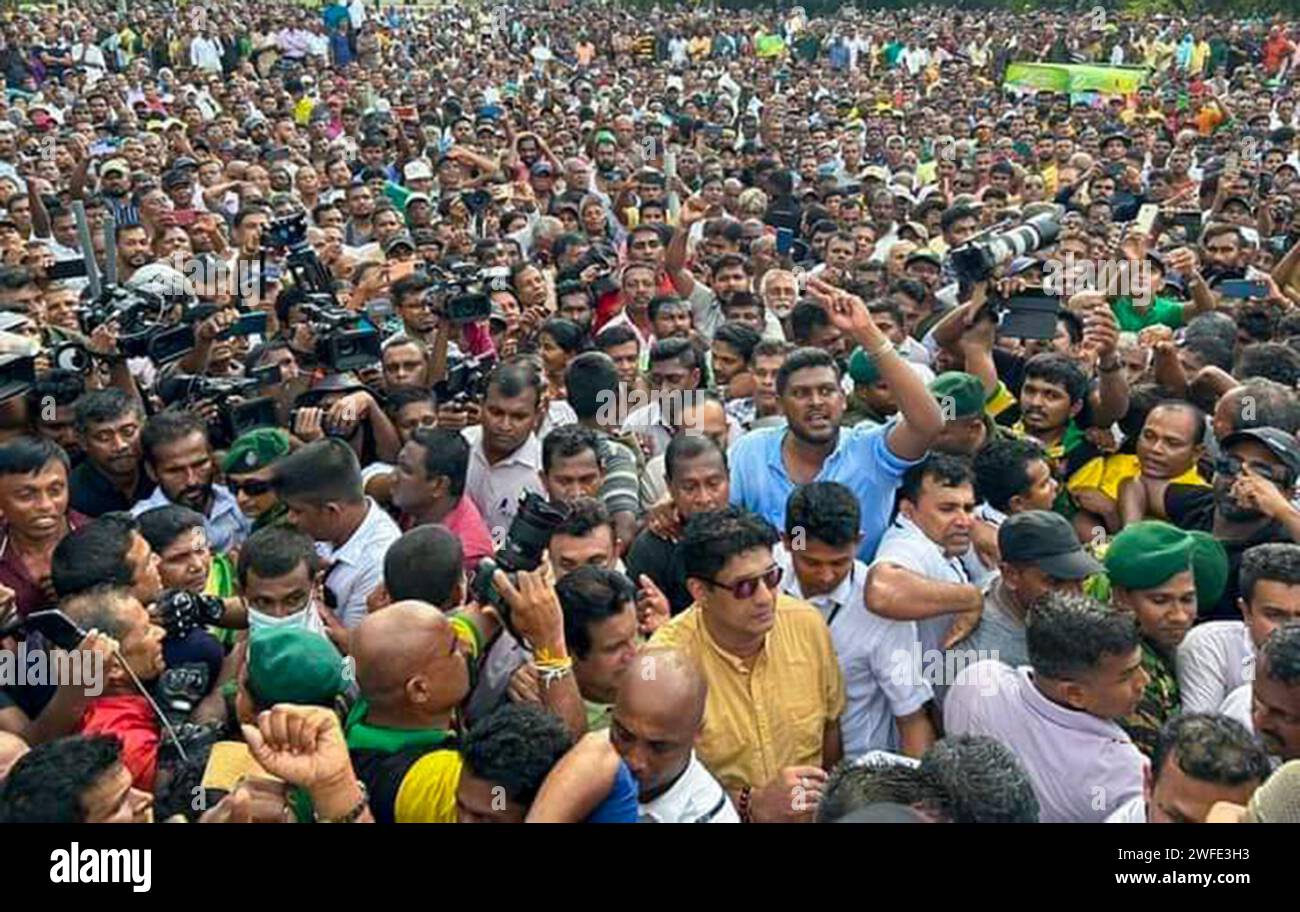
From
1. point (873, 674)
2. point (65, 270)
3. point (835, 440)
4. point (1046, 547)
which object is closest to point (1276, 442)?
point (1046, 547)

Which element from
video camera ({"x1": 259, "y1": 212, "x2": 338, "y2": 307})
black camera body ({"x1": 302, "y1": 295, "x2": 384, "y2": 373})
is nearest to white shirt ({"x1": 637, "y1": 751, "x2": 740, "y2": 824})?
black camera body ({"x1": 302, "y1": 295, "x2": 384, "y2": 373})

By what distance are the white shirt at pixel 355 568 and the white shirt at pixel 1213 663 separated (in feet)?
7.39

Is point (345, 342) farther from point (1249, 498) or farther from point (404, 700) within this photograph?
point (1249, 498)

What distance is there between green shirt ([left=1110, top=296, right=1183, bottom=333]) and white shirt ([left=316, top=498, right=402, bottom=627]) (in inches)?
181

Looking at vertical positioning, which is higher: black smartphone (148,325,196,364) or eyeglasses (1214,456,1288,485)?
eyeglasses (1214,456,1288,485)

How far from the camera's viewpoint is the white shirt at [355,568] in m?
3.90

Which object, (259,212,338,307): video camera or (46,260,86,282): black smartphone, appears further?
(46,260,86,282): black smartphone

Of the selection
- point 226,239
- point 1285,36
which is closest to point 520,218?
point 226,239

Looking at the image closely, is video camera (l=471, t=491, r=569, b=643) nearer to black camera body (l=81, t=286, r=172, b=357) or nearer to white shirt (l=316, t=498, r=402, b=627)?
white shirt (l=316, t=498, r=402, b=627)

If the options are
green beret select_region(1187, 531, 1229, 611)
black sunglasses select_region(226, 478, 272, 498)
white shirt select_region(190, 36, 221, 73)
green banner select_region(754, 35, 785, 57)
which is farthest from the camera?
green banner select_region(754, 35, 785, 57)

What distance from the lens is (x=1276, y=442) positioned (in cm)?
410

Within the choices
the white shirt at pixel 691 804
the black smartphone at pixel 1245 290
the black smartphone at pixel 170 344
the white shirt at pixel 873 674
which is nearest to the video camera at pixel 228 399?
the black smartphone at pixel 170 344

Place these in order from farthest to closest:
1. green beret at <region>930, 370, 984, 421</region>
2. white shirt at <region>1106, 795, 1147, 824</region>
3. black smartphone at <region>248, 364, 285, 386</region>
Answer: black smartphone at <region>248, 364, 285, 386</region> < green beret at <region>930, 370, 984, 421</region> < white shirt at <region>1106, 795, 1147, 824</region>

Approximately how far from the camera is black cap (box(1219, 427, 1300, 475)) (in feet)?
13.4
